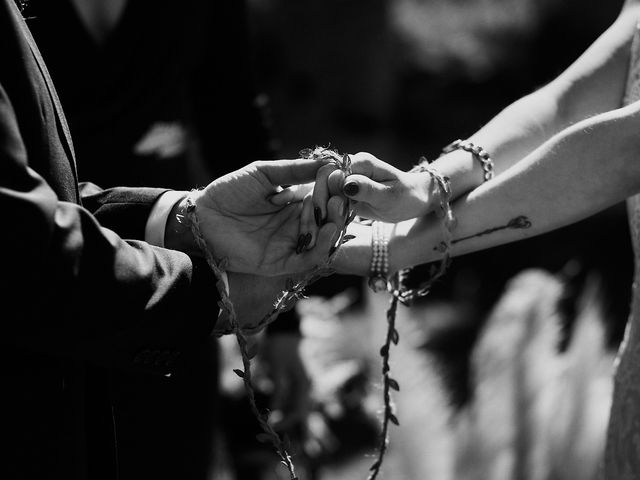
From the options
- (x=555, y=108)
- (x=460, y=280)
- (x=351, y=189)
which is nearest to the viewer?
(x=351, y=189)

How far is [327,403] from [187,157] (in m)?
0.65

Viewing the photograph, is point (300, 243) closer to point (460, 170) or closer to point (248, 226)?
point (248, 226)

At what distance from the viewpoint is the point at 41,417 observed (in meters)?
1.18

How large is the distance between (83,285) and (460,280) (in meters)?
3.84

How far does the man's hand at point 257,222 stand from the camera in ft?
4.63

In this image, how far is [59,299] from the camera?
3.65 feet

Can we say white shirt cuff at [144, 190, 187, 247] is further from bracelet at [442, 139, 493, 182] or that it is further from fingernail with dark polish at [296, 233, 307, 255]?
bracelet at [442, 139, 493, 182]

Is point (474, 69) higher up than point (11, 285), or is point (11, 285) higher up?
point (474, 69)

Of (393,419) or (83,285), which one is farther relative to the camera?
(393,419)

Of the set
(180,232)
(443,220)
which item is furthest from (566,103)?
(180,232)

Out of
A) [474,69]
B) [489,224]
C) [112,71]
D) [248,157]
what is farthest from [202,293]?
[474,69]

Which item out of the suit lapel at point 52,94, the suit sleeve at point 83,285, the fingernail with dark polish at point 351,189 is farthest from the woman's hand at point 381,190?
the suit lapel at point 52,94

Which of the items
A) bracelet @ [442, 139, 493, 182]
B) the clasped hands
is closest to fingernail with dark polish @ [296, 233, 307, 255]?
the clasped hands

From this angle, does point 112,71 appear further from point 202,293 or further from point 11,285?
point 11,285
